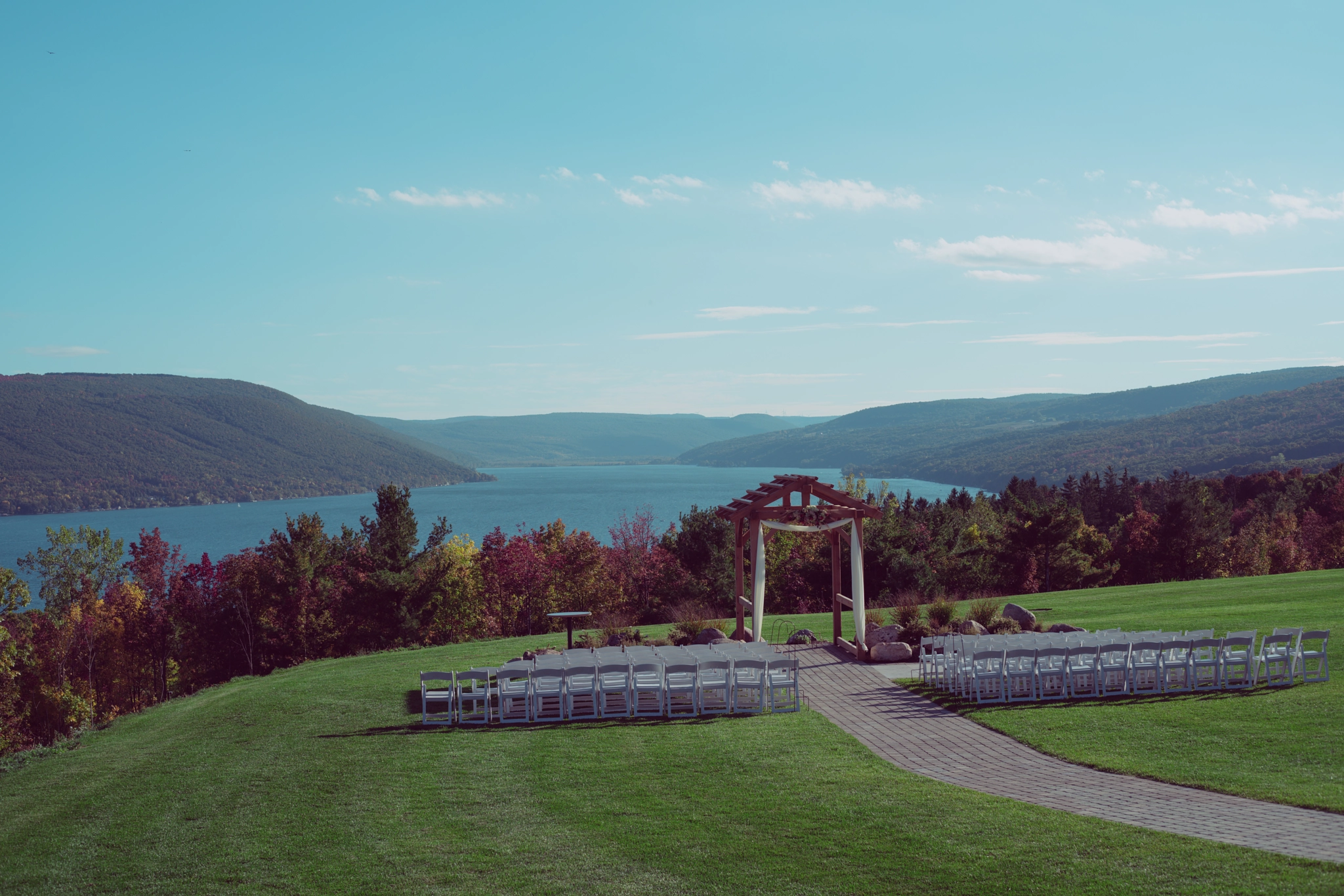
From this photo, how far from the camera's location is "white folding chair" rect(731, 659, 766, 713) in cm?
1208

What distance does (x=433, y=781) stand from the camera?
8977mm

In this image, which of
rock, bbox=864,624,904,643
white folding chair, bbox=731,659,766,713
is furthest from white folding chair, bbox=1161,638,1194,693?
white folding chair, bbox=731,659,766,713

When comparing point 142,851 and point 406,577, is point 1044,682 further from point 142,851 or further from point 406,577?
point 406,577

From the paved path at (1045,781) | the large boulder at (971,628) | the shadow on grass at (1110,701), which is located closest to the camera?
the paved path at (1045,781)

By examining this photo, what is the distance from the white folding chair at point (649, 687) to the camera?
12.0 meters

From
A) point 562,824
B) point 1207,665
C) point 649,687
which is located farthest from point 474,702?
point 1207,665

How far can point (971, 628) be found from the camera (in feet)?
54.2

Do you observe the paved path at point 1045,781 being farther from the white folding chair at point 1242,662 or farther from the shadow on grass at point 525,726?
the white folding chair at point 1242,662

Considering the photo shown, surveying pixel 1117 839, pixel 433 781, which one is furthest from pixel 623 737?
pixel 1117 839

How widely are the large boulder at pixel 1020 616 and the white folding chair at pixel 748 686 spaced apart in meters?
7.03

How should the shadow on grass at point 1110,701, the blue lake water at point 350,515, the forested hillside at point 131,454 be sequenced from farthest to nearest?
the forested hillside at point 131,454 < the blue lake water at point 350,515 < the shadow on grass at point 1110,701

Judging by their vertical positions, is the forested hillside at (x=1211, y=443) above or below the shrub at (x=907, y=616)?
above

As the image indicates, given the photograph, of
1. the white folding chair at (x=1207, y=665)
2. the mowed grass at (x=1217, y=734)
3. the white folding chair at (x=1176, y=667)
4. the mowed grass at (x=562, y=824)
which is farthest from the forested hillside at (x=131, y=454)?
the white folding chair at (x=1207, y=665)

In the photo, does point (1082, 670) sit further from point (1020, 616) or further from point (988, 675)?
point (1020, 616)
